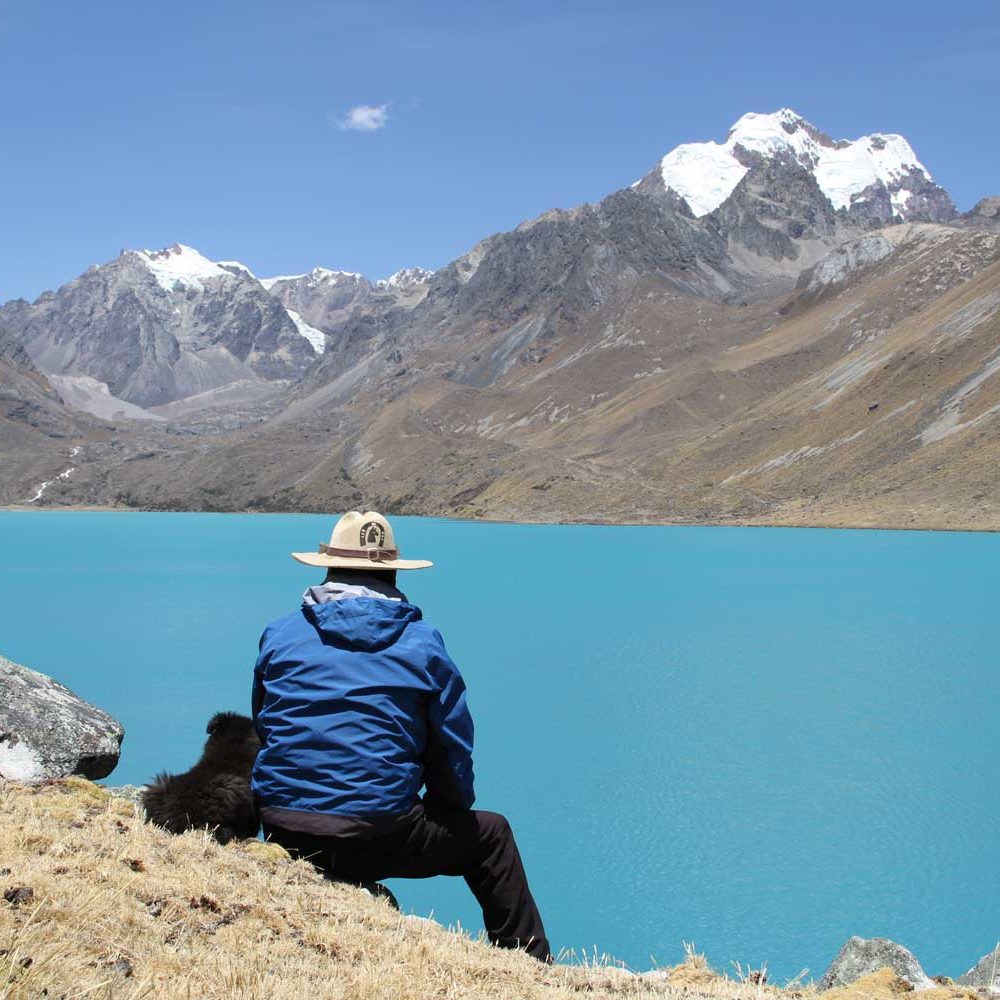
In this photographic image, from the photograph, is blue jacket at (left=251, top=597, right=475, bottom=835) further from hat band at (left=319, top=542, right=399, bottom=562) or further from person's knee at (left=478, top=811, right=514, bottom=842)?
hat band at (left=319, top=542, right=399, bottom=562)

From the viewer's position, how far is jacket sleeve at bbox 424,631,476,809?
20.3 feet

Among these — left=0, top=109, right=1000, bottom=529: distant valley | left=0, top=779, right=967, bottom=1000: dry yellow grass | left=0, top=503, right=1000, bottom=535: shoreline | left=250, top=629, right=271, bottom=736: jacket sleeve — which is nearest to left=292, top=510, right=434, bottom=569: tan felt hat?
left=250, top=629, right=271, bottom=736: jacket sleeve

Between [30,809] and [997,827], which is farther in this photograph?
[997,827]

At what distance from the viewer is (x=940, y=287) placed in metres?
123

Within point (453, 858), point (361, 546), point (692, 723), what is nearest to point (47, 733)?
point (361, 546)

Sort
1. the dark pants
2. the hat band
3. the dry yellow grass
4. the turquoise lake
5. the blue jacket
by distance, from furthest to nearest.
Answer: the turquoise lake → the hat band → the dark pants → the blue jacket → the dry yellow grass

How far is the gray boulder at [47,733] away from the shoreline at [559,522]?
67.9 metres

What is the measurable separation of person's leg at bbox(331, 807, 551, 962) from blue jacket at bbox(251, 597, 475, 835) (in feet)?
0.55

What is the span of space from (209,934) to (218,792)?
1733mm

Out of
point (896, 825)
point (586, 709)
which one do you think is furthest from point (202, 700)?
point (896, 825)

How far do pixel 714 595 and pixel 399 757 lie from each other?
32872 millimetres

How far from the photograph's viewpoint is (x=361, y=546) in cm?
655

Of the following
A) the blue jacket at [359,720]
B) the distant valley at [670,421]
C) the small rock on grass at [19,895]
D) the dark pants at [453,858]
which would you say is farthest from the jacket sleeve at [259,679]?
the distant valley at [670,421]

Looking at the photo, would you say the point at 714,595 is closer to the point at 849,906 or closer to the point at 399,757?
the point at 849,906
